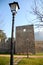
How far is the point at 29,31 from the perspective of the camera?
2706 centimetres

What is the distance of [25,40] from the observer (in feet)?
88.4

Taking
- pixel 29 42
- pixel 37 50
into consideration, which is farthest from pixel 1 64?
pixel 37 50

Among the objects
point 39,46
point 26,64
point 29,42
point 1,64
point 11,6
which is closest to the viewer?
point 11,6

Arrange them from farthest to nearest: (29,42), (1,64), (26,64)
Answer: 1. (29,42)
2. (26,64)
3. (1,64)

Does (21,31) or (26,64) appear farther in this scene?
(21,31)

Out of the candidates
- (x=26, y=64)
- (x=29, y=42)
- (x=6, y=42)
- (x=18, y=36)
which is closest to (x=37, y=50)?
(x=29, y=42)

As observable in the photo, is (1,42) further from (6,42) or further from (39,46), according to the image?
(39,46)

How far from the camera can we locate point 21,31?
89.9 feet

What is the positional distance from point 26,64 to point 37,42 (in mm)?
18526

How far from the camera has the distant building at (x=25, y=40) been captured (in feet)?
87.4

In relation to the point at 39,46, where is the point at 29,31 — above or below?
above

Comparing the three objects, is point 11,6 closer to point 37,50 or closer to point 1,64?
point 1,64

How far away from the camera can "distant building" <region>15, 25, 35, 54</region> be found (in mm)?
26625

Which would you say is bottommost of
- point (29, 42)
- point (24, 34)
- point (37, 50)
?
point (37, 50)
